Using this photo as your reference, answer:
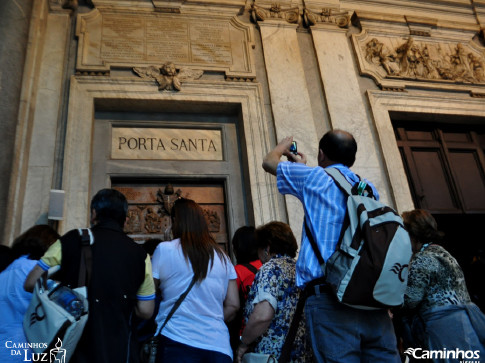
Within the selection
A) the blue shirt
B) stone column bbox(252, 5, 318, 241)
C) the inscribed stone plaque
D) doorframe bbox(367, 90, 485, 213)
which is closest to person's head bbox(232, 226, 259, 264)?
the blue shirt

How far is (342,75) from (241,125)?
180cm

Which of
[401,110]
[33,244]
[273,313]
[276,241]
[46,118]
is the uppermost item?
[401,110]

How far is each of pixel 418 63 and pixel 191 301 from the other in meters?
6.01

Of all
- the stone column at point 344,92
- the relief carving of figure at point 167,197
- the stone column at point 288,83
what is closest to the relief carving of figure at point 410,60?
the stone column at point 344,92

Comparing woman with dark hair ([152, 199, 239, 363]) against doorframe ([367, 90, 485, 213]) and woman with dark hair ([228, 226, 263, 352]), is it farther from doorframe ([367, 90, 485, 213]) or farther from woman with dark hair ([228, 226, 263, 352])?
doorframe ([367, 90, 485, 213])

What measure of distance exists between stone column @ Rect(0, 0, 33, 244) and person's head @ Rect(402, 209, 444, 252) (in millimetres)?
3799

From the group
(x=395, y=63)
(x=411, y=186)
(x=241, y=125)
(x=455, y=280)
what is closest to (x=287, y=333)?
(x=455, y=280)

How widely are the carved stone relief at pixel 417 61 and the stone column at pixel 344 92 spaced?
0.99ft

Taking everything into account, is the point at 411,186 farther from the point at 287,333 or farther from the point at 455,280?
the point at 287,333

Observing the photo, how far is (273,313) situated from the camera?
→ 224 centimetres

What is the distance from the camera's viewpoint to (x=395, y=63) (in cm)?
665

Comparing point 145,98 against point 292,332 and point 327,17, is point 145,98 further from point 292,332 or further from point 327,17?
point 292,332

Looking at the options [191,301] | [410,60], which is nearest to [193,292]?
[191,301]

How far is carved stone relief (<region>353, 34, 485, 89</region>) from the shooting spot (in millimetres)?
6516
